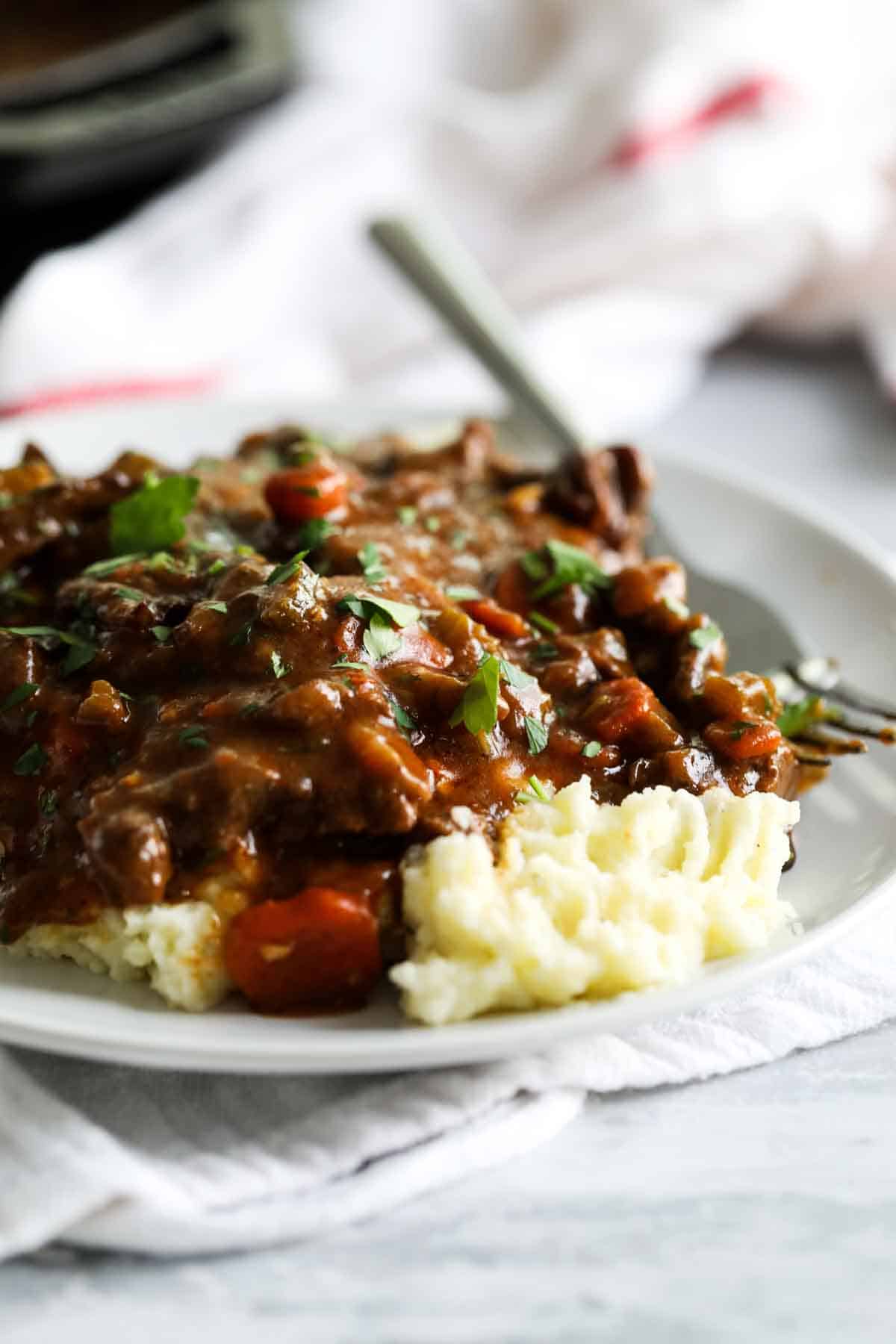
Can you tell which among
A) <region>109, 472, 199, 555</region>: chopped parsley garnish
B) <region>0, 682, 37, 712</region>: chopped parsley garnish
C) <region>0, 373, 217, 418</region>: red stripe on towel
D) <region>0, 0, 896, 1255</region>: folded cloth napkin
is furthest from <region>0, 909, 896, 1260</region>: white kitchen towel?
<region>0, 0, 896, 1255</region>: folded cloth napkin

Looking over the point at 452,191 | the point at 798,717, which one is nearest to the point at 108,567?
the point at 798,717

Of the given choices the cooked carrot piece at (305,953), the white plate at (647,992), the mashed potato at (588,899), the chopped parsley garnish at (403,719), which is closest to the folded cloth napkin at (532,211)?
the white plate at (647,992)

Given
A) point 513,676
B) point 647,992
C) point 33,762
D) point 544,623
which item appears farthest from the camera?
point 544,623

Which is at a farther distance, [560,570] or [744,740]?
[560,570]

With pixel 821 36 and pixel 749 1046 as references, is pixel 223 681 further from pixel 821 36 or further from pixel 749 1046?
pixel 821 36

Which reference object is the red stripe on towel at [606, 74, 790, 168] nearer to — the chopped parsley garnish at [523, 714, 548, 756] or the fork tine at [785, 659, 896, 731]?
the fork tine at [785, 659, 896, 731]

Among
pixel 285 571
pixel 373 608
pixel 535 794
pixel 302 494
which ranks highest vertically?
pixel 302 494

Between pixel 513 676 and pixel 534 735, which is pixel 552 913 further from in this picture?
pixel 513 676

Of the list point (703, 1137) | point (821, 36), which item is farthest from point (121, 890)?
point (821, 36)
